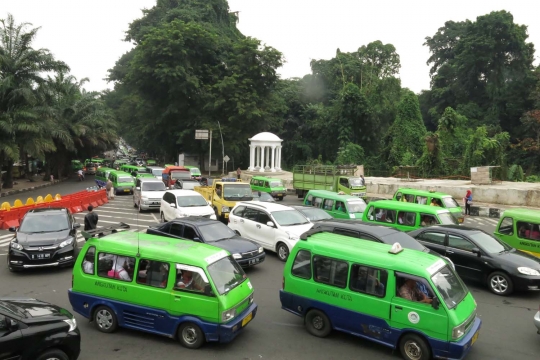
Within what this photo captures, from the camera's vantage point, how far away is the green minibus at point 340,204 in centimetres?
1683

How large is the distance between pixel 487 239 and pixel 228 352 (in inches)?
293

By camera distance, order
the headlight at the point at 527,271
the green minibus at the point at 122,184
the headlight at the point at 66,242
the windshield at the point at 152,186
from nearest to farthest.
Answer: the headlight at the point at 527,271 < the headlight at the point at 66,242 < the windshield at the point at 152,186 < the green minibus at the point at 122,184

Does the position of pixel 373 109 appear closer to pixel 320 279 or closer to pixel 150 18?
pixel 150 18

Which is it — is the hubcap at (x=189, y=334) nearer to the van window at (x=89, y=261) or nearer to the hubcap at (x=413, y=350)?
the van window at (x=89, y=261)

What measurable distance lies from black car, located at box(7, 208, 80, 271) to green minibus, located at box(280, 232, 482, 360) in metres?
6.83

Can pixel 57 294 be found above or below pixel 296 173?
below

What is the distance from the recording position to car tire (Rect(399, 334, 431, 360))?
641 cm

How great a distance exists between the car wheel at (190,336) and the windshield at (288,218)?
20.7 ft

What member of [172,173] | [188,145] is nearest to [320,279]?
[172,173]

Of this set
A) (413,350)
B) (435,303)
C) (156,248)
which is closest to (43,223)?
(156,248)

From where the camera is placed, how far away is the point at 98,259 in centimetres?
→ 770

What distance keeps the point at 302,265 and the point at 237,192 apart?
40.4 feet

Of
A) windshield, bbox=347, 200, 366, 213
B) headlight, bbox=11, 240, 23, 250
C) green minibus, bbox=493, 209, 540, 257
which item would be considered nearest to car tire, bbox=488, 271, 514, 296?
green minibus, bbox=493, 209, 540, 257

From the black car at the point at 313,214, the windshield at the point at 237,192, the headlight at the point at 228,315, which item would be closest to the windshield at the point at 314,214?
the black car at the point at 313,214
